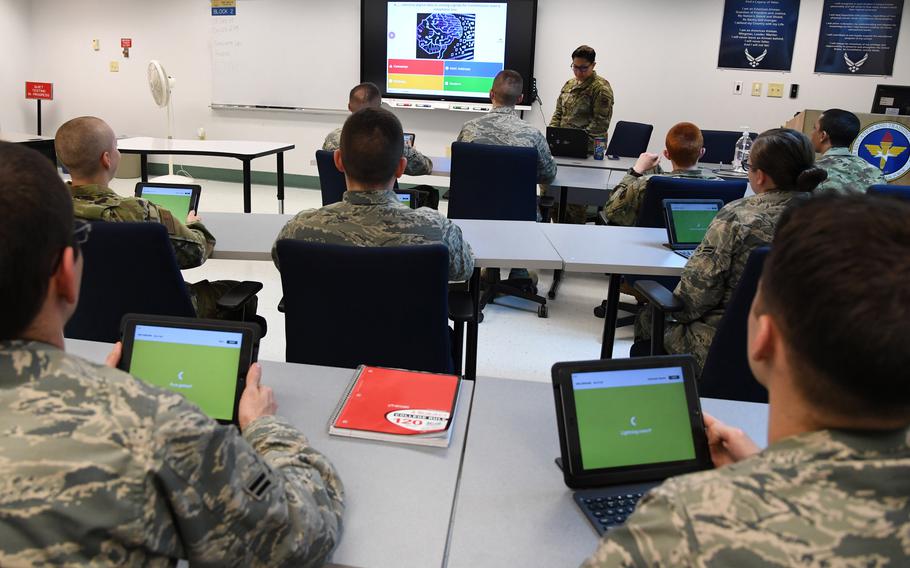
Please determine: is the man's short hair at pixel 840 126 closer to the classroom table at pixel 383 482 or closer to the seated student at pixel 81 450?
the classroom table at pixel 383 482

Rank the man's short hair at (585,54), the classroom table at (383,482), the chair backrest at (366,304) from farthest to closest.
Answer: the man's short hair at (585,54) < the chair backrest at (366,304) < the classroom table at (383,482)

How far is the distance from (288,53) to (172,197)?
16.9 feet

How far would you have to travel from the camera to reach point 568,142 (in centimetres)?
495

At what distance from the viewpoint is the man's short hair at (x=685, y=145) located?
332 cm

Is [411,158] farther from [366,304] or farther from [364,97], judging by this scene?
[366,304]

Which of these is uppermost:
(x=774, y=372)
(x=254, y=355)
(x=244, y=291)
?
(x=774, y=372)

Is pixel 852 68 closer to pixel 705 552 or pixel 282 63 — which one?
pixel 282 63

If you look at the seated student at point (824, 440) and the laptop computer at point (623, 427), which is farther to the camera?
the laptop computer at point (623, 427)

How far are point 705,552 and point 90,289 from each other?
1.80m

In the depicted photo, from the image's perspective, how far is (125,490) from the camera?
2.33ft

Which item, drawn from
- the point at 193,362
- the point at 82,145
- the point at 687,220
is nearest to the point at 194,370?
the point at 193,362

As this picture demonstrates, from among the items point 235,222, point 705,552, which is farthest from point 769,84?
point 705,552

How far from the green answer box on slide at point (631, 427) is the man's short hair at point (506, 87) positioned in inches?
127

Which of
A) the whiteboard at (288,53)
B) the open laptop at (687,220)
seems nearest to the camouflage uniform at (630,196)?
the open laptop at (687,220)
